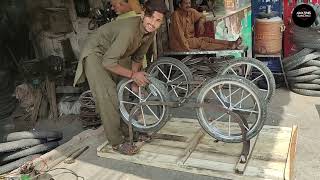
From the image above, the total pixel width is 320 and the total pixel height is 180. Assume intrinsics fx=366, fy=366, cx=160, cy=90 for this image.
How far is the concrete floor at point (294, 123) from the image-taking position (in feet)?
12.5

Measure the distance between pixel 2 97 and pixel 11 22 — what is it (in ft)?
5.52

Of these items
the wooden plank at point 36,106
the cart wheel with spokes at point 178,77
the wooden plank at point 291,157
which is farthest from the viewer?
the wooden plank at point 36,106

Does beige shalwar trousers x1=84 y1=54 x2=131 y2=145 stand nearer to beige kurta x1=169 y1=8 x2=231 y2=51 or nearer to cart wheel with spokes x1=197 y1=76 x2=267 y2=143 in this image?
cart wheel with spokes x1=197 y1=76 x2=267 y2=143

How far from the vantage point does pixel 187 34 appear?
6.77 meters

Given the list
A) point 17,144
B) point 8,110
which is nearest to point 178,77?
point 17,144

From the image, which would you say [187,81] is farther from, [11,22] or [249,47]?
[11,22]

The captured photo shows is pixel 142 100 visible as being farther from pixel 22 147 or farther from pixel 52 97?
pixel 52 97

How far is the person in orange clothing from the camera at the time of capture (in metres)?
6.56

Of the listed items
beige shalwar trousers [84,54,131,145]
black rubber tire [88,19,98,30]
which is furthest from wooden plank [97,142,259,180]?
black rubber tire [88,19,98,30]

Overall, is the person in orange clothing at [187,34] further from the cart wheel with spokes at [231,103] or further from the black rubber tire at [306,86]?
the cart wheel with spokes at [231,103]

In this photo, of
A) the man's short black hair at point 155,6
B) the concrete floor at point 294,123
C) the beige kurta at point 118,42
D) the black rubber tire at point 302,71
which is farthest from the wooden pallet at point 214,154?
the black rubber tire at point 302,71

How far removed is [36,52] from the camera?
7.16m

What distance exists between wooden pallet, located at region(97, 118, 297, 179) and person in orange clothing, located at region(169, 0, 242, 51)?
2374 millimetres

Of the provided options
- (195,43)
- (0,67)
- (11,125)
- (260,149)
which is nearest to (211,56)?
(195,43)
